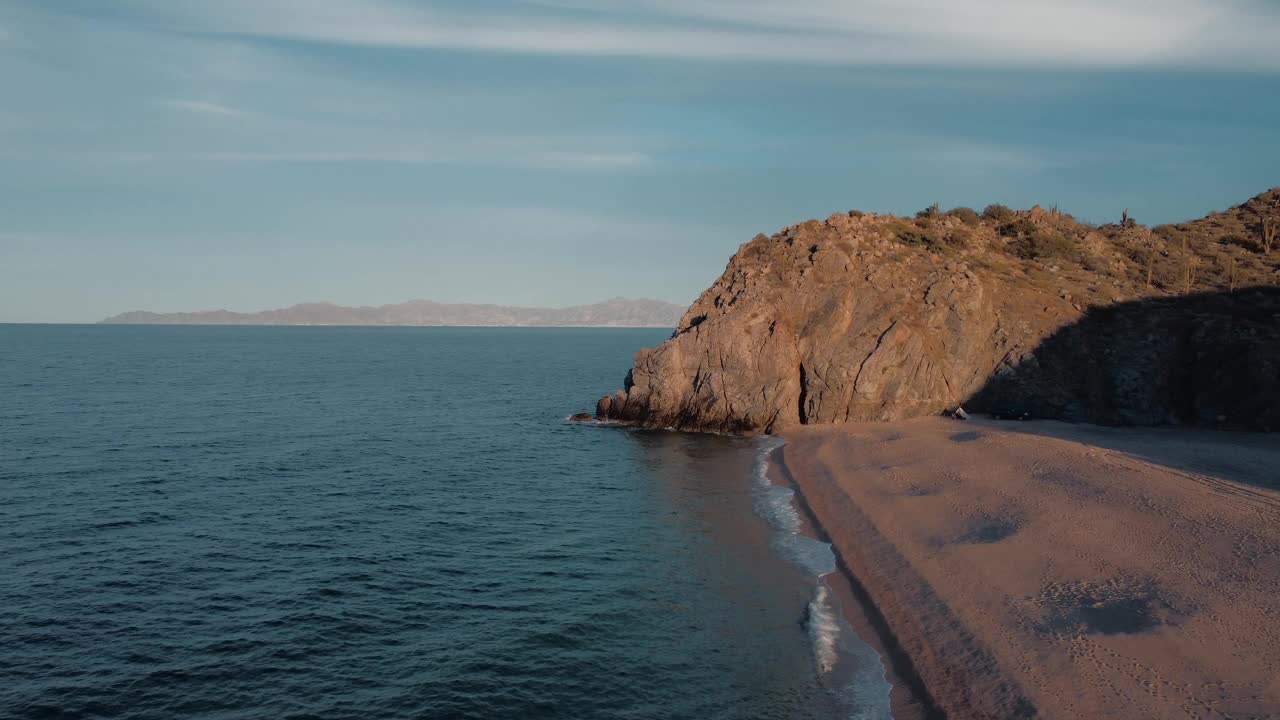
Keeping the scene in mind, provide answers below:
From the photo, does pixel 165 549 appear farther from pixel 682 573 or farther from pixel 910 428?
pixel 910 428

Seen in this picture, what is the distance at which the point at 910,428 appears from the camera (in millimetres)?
53094

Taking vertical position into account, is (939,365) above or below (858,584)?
above

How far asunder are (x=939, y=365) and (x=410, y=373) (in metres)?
81.6

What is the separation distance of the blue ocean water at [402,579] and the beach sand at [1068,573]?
2508mm

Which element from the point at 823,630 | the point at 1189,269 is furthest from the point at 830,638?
the point at 1189,269

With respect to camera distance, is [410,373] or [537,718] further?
[410,373]

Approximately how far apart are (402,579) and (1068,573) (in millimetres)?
23030

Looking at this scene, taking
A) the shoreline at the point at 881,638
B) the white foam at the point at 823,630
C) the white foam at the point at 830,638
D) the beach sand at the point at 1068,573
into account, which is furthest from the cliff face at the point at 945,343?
the white foam at the point at 823,630

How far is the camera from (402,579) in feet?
92.9

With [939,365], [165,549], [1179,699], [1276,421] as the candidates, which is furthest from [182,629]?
[1276,421]

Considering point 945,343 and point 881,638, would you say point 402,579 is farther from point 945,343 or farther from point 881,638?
point 945,343

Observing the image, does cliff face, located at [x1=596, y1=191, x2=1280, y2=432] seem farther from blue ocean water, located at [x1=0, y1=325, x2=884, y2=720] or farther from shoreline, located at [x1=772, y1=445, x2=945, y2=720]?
shoreline, located at [x1=772, y1=445, x2=945, y2=720]

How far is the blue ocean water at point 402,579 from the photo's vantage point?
66.7ft

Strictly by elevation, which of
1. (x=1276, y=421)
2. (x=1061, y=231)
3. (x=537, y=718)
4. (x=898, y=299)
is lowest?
(x=537, y=718)
